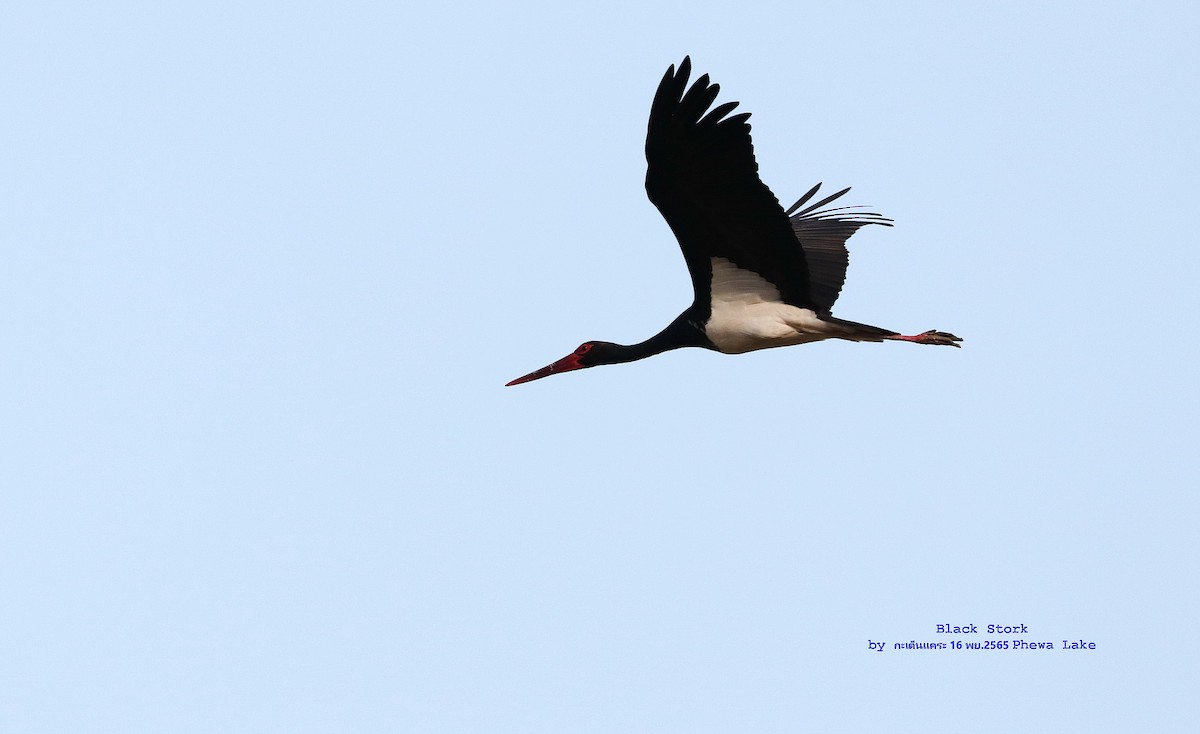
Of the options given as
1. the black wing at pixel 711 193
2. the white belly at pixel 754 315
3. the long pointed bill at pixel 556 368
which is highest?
the black wing at pixel 711 193

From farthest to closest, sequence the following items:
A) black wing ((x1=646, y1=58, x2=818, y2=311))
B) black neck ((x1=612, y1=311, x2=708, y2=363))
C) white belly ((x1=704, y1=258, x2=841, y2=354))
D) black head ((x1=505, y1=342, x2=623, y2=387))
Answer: black head ((x1=505, y1=342, x2=623, y2=387)), black neck ((x1=612, y1=311, x2=708, y2=363)), white belly ((x1=704, y1=258, x2=841, y2=354)), black wing ((x1=646, y1=58, x2=818, y2=311))

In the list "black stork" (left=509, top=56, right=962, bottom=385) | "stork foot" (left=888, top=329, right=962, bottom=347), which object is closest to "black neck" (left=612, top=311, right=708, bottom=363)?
"black stork" (left=509, top=56, right=962, bottom=385)

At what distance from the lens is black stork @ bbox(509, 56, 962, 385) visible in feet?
36.0

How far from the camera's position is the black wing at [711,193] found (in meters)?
10.9

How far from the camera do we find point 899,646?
13.1 metres

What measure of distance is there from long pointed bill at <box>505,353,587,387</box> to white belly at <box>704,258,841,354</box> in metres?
1.69

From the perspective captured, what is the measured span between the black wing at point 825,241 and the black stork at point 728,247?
0.01m

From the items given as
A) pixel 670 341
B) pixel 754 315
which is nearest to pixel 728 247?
pixel 754 315

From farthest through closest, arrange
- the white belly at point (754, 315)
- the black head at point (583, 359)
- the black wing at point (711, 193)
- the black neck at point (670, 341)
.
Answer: the black head at point (583, 359) < the black neck at point (670, 341) < the white belly at point (754, 315) < the black wing at point (711, 193)

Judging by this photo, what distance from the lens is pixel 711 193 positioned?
456 inches

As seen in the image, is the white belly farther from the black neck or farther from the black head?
the black head

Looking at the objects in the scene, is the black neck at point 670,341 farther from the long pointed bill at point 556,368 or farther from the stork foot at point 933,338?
the stork foot at point 933,338

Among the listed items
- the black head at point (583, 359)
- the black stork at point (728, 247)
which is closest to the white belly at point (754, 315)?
the black stork at point (728, 247)

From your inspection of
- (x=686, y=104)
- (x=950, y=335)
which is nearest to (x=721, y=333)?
(x=950, y=335)
